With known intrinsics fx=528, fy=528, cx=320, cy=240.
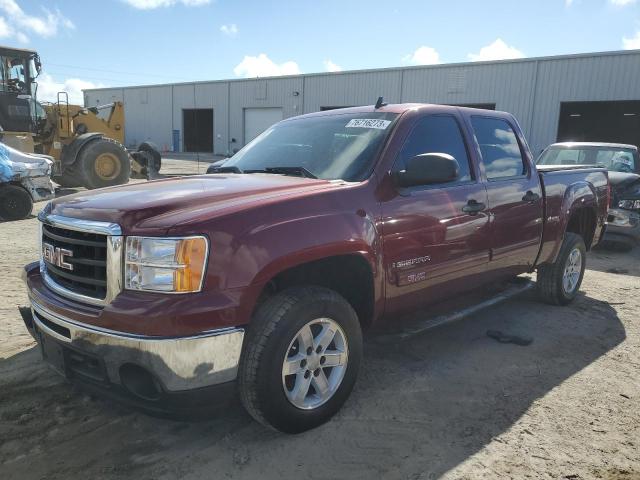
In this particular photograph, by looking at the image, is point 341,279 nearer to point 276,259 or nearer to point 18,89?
point 276,259

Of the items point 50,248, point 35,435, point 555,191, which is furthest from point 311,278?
point 555,191

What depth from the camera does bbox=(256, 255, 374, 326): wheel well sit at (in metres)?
3.04

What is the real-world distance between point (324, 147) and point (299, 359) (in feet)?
5.22

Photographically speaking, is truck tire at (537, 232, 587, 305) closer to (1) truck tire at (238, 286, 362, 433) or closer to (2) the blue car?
(1) truck tire at (238, 286, 362, 433)

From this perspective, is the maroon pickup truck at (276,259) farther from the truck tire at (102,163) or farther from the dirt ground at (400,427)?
the truck tire at (102,163)

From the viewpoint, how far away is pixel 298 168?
3.62 m

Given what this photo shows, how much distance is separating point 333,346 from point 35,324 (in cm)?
177

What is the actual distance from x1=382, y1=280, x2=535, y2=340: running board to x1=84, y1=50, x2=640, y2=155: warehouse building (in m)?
20.3

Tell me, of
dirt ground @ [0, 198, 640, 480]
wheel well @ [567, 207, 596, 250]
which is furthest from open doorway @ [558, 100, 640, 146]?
dirt ground @ [0, 198, 640, 480]

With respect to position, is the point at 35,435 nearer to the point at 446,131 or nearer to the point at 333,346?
the point at 333,346

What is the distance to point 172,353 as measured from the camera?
95.4 inches

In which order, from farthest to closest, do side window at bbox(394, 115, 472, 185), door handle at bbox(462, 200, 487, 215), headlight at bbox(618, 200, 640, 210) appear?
headlight at bbox(618, 200, 640, 210), door handle at bbox(462, 200, 487, 215), side window at bbox(394, 115, 472, 185)

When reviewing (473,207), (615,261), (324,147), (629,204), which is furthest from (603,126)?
(324,147)

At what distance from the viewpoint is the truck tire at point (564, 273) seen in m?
5.41
